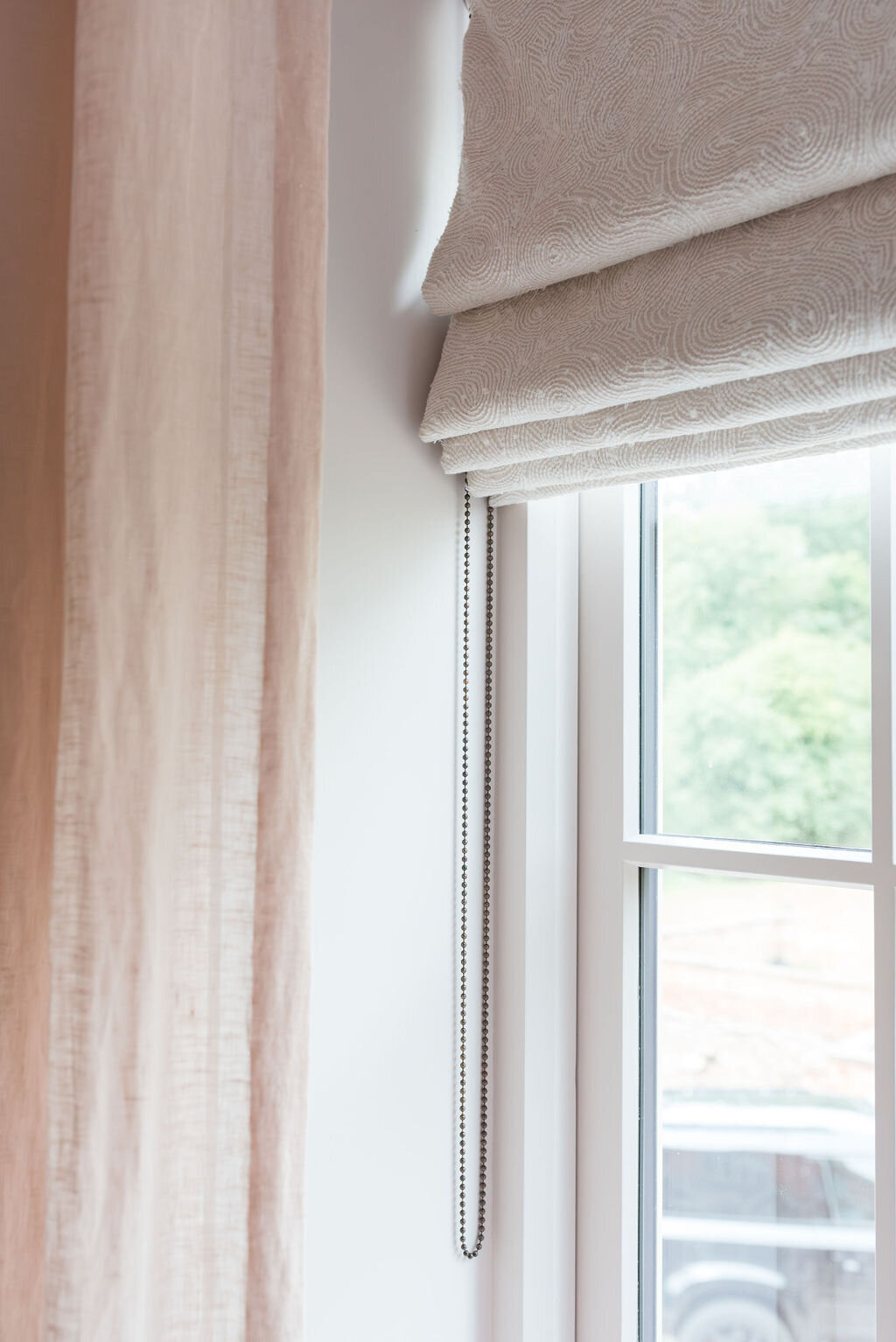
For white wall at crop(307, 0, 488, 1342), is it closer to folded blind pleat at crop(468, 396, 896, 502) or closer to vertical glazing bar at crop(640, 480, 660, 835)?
folded blind pleat at crop(468, 396, 896, 502)

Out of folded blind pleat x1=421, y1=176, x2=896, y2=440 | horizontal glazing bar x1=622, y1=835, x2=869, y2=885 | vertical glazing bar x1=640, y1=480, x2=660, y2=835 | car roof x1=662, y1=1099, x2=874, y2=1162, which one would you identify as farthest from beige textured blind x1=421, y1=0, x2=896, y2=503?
car roof x1=662, y1=1099, x2=874, y2=1162

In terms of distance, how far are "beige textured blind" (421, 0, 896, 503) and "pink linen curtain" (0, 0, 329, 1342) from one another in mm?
181

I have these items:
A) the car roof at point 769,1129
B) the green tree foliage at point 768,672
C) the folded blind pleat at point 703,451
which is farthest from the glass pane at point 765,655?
the car roof at point 769,1129

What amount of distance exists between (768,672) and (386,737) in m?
0.34

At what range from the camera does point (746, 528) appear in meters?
0.94

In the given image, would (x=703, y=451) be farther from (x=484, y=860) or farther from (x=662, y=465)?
(x=484, y=860)

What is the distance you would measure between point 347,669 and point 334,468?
172 mm

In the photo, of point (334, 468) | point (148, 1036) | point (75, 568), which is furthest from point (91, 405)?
point (148, 1036)

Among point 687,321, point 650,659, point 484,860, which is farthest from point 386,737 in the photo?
point 687,321

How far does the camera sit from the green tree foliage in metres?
Result: 0.86

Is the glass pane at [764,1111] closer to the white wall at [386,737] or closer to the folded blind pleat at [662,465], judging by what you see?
the white wall at [386,737]

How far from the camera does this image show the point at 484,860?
979 millimetres

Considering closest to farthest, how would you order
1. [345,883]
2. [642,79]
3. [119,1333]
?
[119,1333] → [642,79] → [345,883]

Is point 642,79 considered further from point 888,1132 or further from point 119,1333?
point 119,1333
